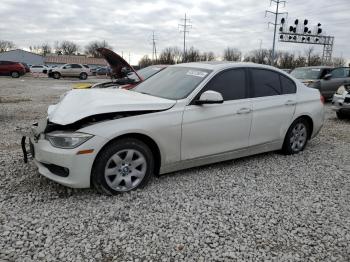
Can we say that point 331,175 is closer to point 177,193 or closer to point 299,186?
point 299,186

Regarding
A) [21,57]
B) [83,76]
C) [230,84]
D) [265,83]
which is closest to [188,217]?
[230,84]

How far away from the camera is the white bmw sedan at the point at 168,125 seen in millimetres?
3770

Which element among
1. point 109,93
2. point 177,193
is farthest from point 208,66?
point 177,193

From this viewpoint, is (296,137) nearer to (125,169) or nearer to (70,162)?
(125,169)

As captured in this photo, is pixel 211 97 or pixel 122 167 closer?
pixel 122 167

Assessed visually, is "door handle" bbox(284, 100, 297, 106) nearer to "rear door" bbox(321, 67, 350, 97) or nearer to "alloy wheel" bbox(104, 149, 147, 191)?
"alloy wheel" bbox(104, 149, 147, 191)

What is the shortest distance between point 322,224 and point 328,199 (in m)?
0.72

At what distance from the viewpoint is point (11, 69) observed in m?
32.5

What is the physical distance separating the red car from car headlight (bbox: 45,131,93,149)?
32.3 meters

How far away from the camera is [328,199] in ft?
13.6

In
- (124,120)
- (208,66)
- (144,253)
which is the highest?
(208,66)

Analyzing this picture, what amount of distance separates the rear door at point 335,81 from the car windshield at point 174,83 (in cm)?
940

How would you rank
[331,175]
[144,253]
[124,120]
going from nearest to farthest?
[144,253] → [124,120] → [331,175]

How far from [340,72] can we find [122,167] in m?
12.3
